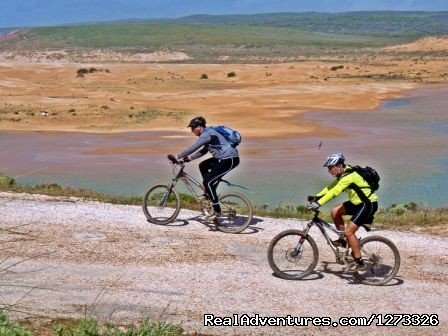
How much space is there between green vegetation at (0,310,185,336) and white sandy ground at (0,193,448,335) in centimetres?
39

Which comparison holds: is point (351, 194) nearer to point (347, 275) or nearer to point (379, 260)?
point (379, 260)

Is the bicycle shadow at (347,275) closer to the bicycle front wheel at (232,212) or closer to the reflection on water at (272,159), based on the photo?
the bicycle front wheel at (232,212)

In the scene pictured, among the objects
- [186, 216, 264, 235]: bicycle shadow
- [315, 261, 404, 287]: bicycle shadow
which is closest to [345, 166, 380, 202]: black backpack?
[315, 261, 404, 287]: bicycle shadow

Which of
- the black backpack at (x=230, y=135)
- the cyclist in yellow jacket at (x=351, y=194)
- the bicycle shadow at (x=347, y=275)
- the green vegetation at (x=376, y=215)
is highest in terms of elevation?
the black backpack at (x=230, y=135)

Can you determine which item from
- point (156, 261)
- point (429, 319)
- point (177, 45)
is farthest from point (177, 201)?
point (177, 45)

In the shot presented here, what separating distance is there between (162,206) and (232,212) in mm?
1388

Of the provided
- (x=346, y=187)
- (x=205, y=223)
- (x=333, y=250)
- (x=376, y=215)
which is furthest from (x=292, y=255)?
(x=376, y=215)

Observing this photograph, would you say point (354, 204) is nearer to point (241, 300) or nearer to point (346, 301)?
point (346, 301)

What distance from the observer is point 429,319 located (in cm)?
930

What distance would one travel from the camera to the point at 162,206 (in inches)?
537

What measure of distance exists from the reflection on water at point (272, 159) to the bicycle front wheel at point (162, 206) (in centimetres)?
561

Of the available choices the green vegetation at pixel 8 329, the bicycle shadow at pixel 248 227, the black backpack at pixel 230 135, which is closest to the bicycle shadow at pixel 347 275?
the bicycle shadow at pixel 248 227

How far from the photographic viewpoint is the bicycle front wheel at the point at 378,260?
33.8 feet

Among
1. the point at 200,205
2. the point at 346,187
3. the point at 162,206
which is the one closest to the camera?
the point at 346,187
